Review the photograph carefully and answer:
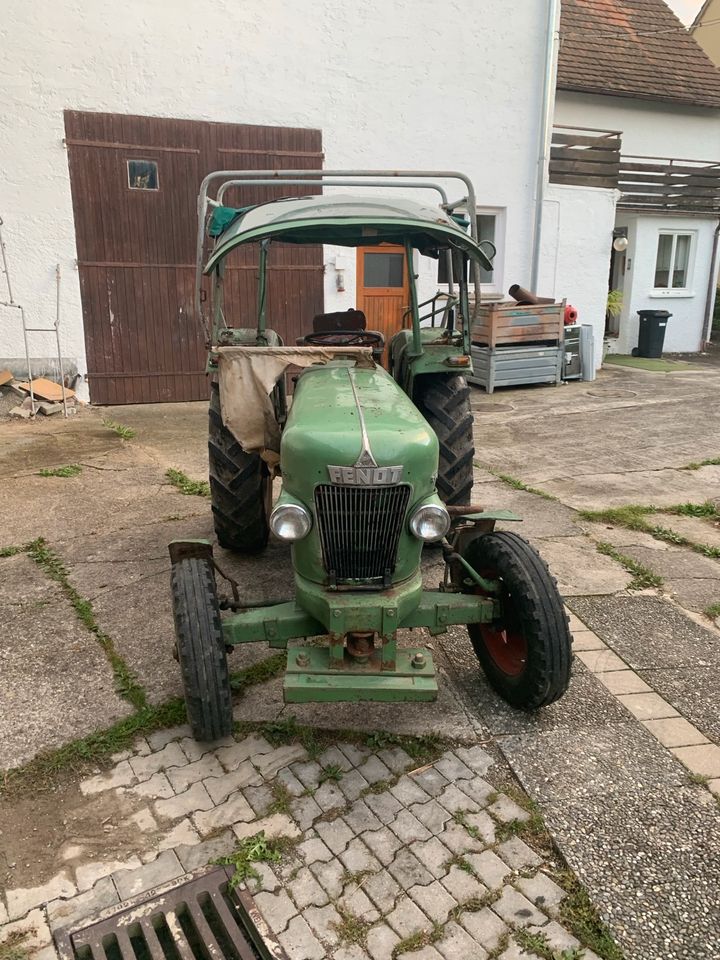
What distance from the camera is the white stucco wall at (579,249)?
11078mm

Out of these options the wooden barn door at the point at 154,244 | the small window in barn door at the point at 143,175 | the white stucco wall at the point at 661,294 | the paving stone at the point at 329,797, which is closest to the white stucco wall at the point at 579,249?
the white stucco wall at the point at 661,294

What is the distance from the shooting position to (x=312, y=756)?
2.81 meters

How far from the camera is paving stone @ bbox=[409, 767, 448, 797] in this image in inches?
104

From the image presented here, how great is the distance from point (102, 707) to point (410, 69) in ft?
30.5

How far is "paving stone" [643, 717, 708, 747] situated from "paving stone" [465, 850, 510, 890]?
0.99m

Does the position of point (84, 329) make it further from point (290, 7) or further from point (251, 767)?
point (251, 767)

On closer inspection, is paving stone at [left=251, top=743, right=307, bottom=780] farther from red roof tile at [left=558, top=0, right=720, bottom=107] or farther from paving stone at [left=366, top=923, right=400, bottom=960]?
red roof tile at [left=558, top=0, right=720, bottom=107]

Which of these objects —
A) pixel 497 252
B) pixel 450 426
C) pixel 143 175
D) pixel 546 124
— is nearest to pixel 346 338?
pixel 450 426

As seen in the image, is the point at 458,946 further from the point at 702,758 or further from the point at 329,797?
the point at 702,758

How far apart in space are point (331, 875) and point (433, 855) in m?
0.33

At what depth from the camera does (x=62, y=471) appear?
634cm

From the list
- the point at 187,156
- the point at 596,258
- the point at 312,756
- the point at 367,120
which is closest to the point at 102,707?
the point at 312,756

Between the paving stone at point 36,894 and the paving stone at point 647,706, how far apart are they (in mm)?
2256

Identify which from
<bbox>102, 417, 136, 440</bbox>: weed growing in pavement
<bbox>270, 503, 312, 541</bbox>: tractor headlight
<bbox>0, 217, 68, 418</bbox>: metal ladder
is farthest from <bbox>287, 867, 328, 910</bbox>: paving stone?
<bbox>0, 217, 68, 418</bbox>: metal ladder
